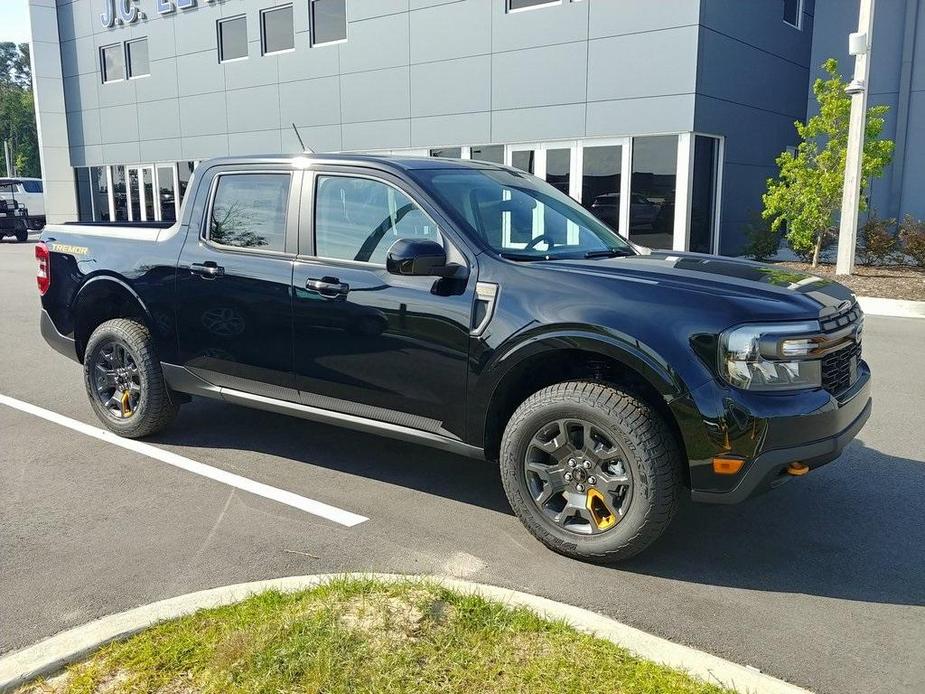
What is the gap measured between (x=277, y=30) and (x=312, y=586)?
22057 millimetres

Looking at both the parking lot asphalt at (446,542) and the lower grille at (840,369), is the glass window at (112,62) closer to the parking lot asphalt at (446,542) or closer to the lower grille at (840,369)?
the parking lot asphalt at (446,542)

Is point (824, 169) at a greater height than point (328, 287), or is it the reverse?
point (824, 169)

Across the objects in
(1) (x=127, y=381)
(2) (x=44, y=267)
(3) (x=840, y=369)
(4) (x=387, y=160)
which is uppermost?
(4) (x=387, y=160)

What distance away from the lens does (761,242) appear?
1684 centimetres

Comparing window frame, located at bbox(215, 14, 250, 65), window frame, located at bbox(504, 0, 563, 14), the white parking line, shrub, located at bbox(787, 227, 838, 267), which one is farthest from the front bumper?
window frame, located at bbox(215, 14, 250, 65)

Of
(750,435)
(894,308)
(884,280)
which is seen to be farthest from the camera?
(884,280)

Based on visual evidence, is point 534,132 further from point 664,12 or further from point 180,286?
point 180,286

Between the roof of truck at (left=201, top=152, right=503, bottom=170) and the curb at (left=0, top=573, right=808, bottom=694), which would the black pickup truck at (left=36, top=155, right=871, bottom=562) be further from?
the curb at (left=0, top=573, right=808, bottom=694)

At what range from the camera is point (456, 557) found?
3.93m

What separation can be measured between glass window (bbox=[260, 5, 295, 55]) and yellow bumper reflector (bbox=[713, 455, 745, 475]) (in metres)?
21.5

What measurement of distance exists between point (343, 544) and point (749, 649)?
74.9 inches

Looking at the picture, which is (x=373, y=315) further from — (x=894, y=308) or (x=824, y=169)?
(x=824, y=169)

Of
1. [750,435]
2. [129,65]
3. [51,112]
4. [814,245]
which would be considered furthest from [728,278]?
[51,112]

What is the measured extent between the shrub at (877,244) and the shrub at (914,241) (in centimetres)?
20
